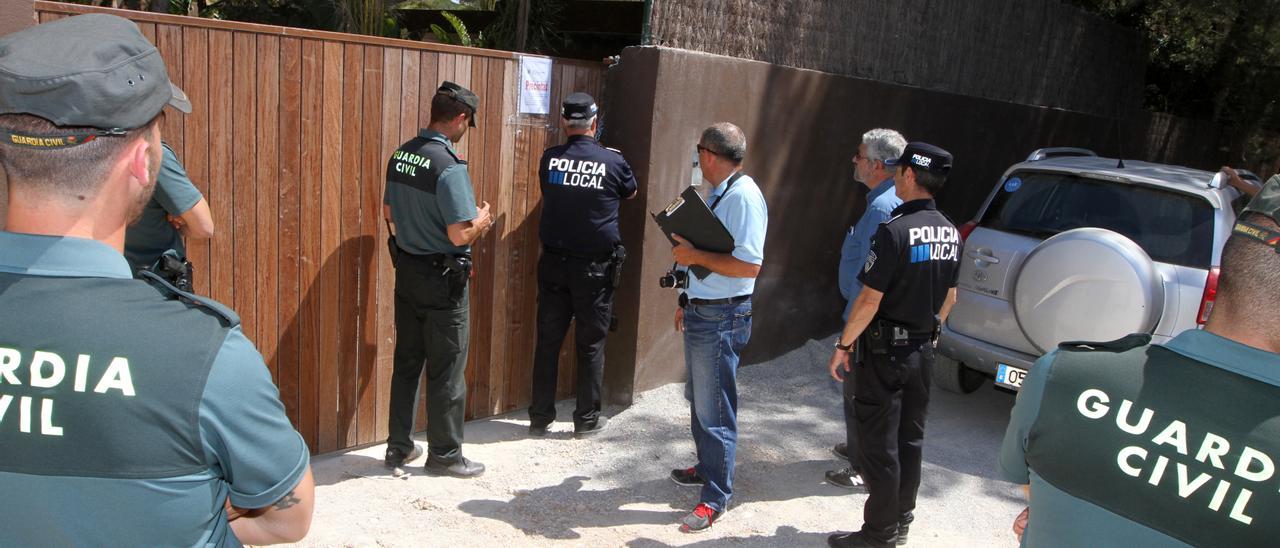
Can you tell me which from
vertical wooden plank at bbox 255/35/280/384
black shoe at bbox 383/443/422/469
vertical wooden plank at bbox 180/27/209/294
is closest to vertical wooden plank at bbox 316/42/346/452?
vertical wooden plank at bbox 255/35/280/384

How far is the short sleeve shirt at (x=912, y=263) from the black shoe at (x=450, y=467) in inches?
89.4

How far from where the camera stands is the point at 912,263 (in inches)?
161

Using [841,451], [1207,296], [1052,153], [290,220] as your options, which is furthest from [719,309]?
[1052,153]

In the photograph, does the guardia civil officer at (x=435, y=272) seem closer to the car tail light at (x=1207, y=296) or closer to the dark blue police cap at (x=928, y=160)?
the dark blue police cap at (x=928, y=160)

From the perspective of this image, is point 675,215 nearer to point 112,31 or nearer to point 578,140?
point 578,140

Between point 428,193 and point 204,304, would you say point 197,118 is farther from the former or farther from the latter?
point 204,304

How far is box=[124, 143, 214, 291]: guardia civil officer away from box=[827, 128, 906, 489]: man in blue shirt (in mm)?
3163

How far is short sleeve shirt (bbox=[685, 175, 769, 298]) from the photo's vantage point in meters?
4.32

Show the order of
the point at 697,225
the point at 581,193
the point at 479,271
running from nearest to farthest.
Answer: the point at 697,225, the point at 581,193, the point at 479,271

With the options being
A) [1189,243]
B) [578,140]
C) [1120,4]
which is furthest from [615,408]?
[1120,4]

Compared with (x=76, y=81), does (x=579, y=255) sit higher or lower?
lower

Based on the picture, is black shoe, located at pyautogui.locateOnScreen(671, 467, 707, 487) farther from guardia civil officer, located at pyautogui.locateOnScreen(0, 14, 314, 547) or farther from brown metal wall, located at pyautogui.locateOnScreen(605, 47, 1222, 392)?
guardia civil officer, located at pyautogui.locateOnScreen(0, 14, 314, 547)

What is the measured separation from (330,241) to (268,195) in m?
0.41

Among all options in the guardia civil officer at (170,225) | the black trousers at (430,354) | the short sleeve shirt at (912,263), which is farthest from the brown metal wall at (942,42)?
the guardia civil officer at (170,225)
